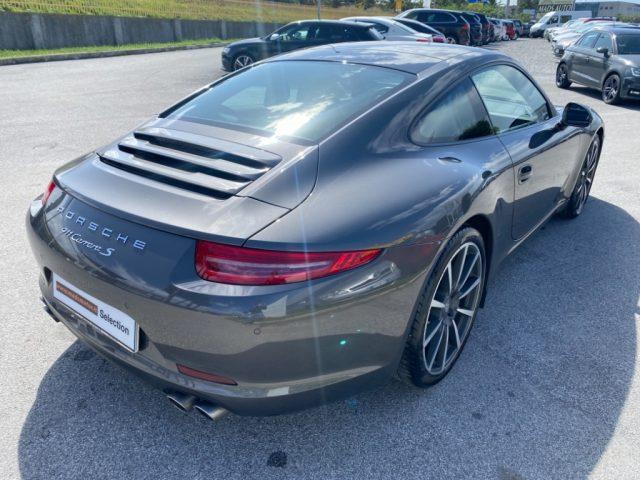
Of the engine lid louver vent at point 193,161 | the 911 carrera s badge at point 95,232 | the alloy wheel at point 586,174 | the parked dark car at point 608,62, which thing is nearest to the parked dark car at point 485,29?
the parked dark car at point 608,62

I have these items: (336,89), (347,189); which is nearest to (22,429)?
(347,189)

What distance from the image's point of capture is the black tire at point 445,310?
222 cm

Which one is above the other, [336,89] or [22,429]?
[336,89]

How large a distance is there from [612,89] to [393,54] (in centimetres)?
992

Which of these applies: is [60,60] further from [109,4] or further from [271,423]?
[271,423]

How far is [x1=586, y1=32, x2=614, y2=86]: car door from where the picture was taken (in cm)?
1108

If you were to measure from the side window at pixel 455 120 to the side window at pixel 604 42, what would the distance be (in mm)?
10416

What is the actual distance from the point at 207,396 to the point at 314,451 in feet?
1.93

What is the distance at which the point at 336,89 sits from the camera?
2625 millimetres

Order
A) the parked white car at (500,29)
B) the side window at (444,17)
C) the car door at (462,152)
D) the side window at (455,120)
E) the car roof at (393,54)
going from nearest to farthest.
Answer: the car door at (462,152)
the side window at (455,120)
the car roof at (393,54)
the side window at (444,17)
the parked white car at (500,29)

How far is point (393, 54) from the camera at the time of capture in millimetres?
3004

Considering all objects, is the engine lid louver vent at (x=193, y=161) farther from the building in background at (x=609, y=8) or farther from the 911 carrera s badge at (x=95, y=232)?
the building in background at (x=609, y=8)

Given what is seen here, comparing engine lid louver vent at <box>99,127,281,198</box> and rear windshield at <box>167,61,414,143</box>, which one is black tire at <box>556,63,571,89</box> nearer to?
rear windshield at <box>167,61,414,143</box>

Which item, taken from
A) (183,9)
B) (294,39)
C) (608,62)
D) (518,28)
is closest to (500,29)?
(518,28)
